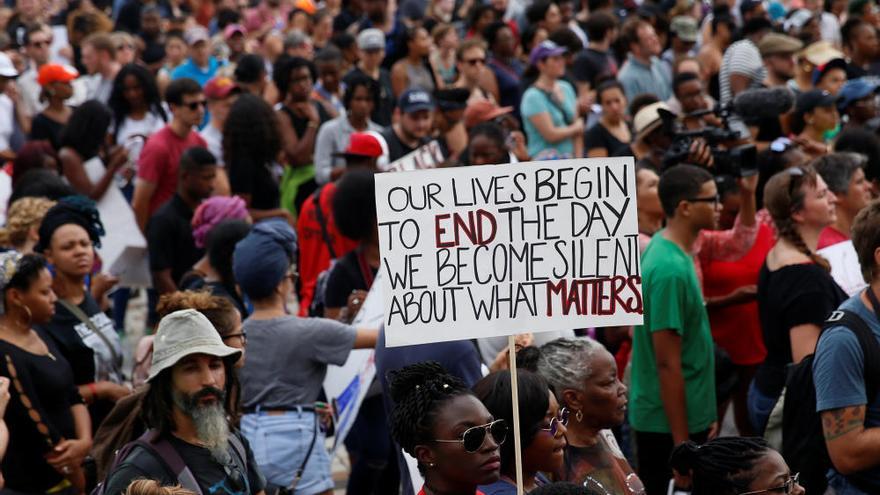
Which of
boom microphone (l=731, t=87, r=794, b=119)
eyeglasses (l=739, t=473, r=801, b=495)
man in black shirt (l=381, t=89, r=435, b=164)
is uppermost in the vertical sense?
man in black shirt (l=381, t=89, r=435, b=164)

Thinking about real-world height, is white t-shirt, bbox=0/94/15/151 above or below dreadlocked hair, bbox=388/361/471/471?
above

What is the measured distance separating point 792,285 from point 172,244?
389cm

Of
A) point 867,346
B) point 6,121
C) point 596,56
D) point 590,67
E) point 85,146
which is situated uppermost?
point 596,56

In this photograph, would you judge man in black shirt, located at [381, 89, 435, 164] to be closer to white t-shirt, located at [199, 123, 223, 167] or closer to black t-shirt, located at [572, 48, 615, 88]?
white t-shirt, located at [199, 123, 223, 167]

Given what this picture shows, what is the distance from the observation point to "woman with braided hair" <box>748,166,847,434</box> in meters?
5.80

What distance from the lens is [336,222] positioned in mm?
6879

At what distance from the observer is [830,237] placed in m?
6.70

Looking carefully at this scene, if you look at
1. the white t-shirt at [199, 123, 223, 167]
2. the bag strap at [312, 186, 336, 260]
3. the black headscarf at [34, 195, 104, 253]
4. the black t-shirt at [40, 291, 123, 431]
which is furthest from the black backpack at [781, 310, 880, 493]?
the white t-shirt at [199, 123, 223, 167]

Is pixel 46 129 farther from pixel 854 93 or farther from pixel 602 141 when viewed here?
pixel 854 93

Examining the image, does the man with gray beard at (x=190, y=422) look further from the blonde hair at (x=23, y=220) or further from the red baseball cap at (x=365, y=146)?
the red baseball cap at (x=365, y=146)

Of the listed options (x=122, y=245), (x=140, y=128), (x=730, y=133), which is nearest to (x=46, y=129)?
(x=140, y=128)

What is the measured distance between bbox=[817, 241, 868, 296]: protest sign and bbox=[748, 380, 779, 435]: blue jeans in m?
0.61

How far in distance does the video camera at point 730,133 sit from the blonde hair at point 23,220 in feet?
11.1

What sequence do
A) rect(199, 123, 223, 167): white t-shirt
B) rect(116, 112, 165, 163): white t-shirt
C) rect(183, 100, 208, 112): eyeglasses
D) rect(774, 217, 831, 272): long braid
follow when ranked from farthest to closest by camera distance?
rect(116, 112, 165, 163): white t-shirt → rect(199, 123, 223, 167): white t-shirt → rect(183, 100, 208, 112): eyeglasses → rect(774, 217, 831, 272): long braid
